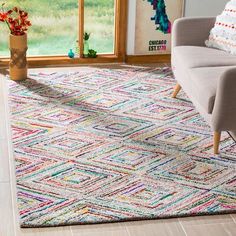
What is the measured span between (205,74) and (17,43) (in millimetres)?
1747

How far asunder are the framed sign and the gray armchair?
867mm

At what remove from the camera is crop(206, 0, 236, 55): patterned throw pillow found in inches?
190

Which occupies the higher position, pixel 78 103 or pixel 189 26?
pixel 189 26

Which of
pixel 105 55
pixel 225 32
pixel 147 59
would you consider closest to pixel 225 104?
pixel 225 32

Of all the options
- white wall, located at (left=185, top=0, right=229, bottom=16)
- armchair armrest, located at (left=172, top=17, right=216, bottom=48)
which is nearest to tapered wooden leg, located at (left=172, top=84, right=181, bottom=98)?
armchair armrest, located at (left=172, top=17, right=216, bottom=48)

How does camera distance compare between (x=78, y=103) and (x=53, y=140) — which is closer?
(x=53, y=140)

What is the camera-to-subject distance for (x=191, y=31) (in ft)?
16.5

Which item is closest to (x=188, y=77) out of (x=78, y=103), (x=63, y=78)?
(x=78, y=103)

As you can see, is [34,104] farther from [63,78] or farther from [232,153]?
[232,153]

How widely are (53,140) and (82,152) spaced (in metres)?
0.26

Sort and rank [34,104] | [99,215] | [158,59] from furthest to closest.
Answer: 1. [158,59]
2. [34,104]
3. [99,215]

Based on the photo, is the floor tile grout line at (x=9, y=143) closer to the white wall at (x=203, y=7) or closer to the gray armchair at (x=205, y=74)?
the gray armchair at (x=205, y=74)

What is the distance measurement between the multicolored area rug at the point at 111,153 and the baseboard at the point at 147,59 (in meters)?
0.41

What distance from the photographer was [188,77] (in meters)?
4.57
